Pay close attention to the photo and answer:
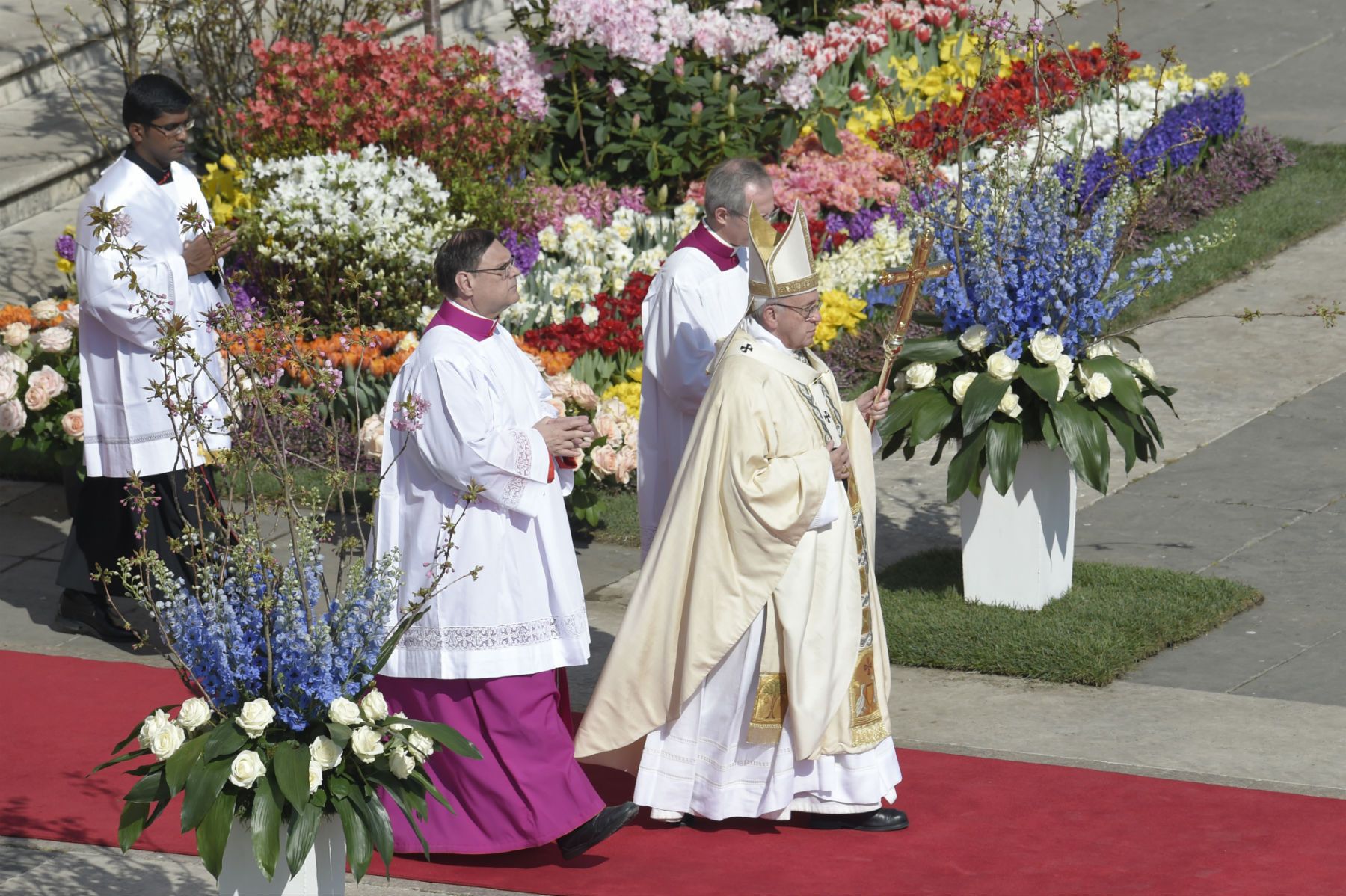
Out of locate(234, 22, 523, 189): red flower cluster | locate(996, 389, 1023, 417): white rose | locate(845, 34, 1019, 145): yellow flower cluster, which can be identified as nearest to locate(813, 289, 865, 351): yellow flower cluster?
locate(234, 22, 523, 189): red flower cluster

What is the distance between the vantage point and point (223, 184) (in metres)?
11.2

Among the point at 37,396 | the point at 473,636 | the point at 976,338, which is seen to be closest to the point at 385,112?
the point at 37,396

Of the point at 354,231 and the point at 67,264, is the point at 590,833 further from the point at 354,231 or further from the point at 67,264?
the point at 67,264

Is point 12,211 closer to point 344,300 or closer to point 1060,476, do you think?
point 344,300

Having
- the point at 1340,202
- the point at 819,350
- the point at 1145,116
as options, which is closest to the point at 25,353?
the point at 819,350

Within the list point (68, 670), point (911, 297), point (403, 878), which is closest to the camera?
point (403, 878)

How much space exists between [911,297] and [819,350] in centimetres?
436

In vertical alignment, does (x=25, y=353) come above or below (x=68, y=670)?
above

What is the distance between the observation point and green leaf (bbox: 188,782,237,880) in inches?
168

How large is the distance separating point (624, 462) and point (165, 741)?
461 cm

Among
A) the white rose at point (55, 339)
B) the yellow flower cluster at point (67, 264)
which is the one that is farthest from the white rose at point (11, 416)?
the yellow flower cluster at point (67, 264)

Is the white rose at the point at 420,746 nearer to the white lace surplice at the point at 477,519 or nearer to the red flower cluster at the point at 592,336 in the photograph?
the white lace surplice at the point at 477,519

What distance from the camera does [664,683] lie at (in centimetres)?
571

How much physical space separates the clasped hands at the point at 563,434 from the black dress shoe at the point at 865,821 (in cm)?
129
